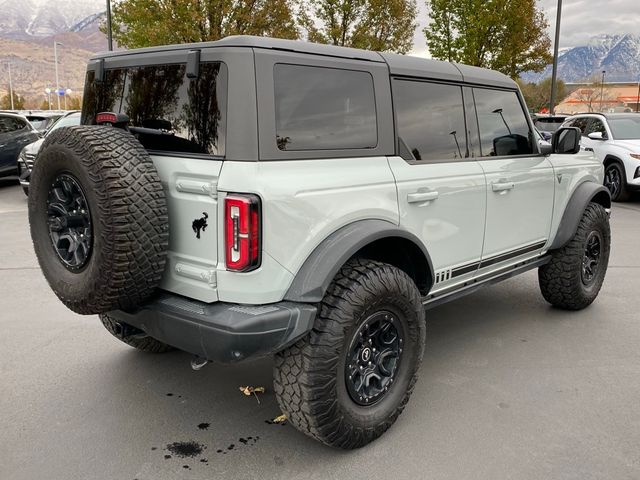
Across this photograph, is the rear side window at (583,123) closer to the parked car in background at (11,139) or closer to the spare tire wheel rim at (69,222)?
the spare tire wheel rim at (69,222)

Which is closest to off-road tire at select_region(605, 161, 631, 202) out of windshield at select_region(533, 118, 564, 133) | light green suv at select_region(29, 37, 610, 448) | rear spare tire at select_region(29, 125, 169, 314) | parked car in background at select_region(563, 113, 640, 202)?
parked car in background at select_region(563, 113, 640, 202)

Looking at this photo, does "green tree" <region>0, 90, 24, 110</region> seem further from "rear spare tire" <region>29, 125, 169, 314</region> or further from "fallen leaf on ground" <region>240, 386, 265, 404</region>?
"rear spare tire" <region>29, 125, 169, 314</region>

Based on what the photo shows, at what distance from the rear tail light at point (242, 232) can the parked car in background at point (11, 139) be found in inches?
490

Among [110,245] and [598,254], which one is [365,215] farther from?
[598,254]

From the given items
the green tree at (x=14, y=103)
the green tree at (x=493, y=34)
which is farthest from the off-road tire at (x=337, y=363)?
the green tree at (x=14, y=103)

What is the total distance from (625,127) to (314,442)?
11.5 m

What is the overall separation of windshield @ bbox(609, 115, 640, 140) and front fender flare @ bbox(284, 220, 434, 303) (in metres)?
10.7

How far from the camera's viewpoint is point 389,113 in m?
3.18

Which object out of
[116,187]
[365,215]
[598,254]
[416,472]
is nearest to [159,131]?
[116,187]

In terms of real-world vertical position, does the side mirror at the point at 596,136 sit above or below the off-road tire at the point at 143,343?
above

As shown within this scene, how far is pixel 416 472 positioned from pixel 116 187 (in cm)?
189

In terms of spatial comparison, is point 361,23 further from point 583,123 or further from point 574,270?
point 574,270

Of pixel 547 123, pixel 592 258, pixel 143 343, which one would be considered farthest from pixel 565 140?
pixel 547 123

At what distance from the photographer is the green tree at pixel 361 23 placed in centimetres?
2092
